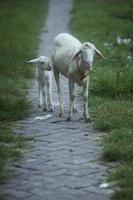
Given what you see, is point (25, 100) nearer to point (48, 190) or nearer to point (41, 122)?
point (41, 122)

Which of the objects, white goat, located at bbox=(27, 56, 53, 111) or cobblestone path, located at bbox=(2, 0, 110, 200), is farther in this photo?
white goat, located at bbox=(27, 56, 53, 111)

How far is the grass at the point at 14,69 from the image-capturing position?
7.75 meters

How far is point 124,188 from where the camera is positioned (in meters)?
5.90

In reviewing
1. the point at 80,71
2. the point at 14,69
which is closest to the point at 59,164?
the point at 80,71

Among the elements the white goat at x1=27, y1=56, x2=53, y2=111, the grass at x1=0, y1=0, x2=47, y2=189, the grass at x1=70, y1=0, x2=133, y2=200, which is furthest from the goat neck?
the grass at x1=0, y1=0, x2=47, y2=189

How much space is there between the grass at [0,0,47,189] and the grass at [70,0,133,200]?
113cm

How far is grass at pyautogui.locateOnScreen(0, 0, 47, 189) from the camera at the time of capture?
7.75 m

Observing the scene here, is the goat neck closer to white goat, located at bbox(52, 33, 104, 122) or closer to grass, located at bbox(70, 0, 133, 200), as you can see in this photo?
white goat, located at bbox(52, 33, 104, 122)

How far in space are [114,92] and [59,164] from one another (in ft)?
12.4

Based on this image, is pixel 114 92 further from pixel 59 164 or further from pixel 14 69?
pixel 59 164

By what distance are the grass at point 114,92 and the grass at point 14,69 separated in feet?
3.71

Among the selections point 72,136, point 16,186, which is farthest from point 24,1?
point 16,186

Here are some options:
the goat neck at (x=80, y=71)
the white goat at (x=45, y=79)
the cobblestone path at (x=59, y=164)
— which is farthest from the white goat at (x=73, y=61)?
the cobblestone path at (x=59, y=164)

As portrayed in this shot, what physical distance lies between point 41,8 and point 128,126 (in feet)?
61.9
